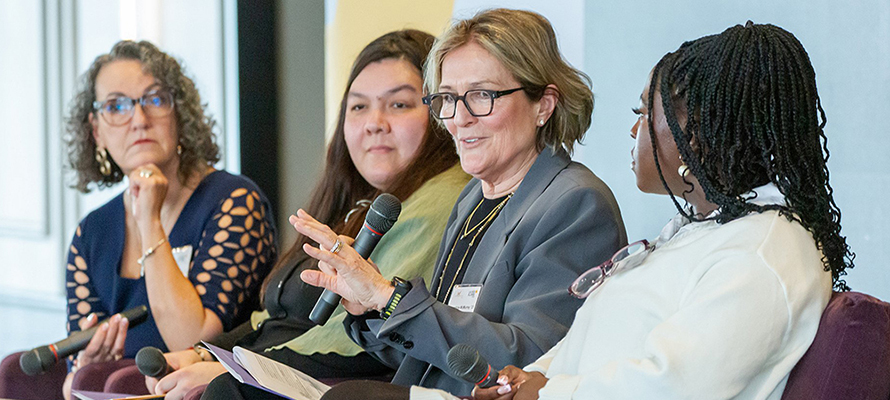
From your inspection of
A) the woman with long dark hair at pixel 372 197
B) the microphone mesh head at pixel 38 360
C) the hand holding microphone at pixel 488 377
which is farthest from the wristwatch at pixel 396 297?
the microphone mesh head at pixel 38 360

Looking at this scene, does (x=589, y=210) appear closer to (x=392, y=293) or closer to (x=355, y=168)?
(x=392, y=293)

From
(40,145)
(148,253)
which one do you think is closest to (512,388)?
(148,253)

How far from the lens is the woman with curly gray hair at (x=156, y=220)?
2797mm

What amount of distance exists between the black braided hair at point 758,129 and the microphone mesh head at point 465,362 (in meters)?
0.46

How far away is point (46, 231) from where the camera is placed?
5141 millimetres

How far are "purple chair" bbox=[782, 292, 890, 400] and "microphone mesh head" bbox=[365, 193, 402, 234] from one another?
0.85 meters

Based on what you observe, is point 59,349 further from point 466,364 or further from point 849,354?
point 849,354

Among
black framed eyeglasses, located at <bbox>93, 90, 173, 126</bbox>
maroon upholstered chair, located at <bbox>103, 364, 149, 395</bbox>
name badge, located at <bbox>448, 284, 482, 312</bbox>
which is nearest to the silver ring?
name badge, located at <bbox>448, 284, 482, 312</bbox>

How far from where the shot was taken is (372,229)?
1819 millimetres

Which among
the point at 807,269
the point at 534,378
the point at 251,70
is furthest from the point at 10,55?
the point at 807,269

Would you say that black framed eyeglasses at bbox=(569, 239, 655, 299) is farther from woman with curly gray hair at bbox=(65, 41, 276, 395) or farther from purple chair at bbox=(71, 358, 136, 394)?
woman with curly gray hair at bbox=(65, 41, 276, 395)

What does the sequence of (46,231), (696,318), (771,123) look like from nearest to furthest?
(696,318)
(771,123)
(46,231)

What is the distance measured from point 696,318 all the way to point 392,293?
72cm

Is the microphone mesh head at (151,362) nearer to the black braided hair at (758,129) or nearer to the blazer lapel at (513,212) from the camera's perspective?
the blazer lapel at (513,212)
